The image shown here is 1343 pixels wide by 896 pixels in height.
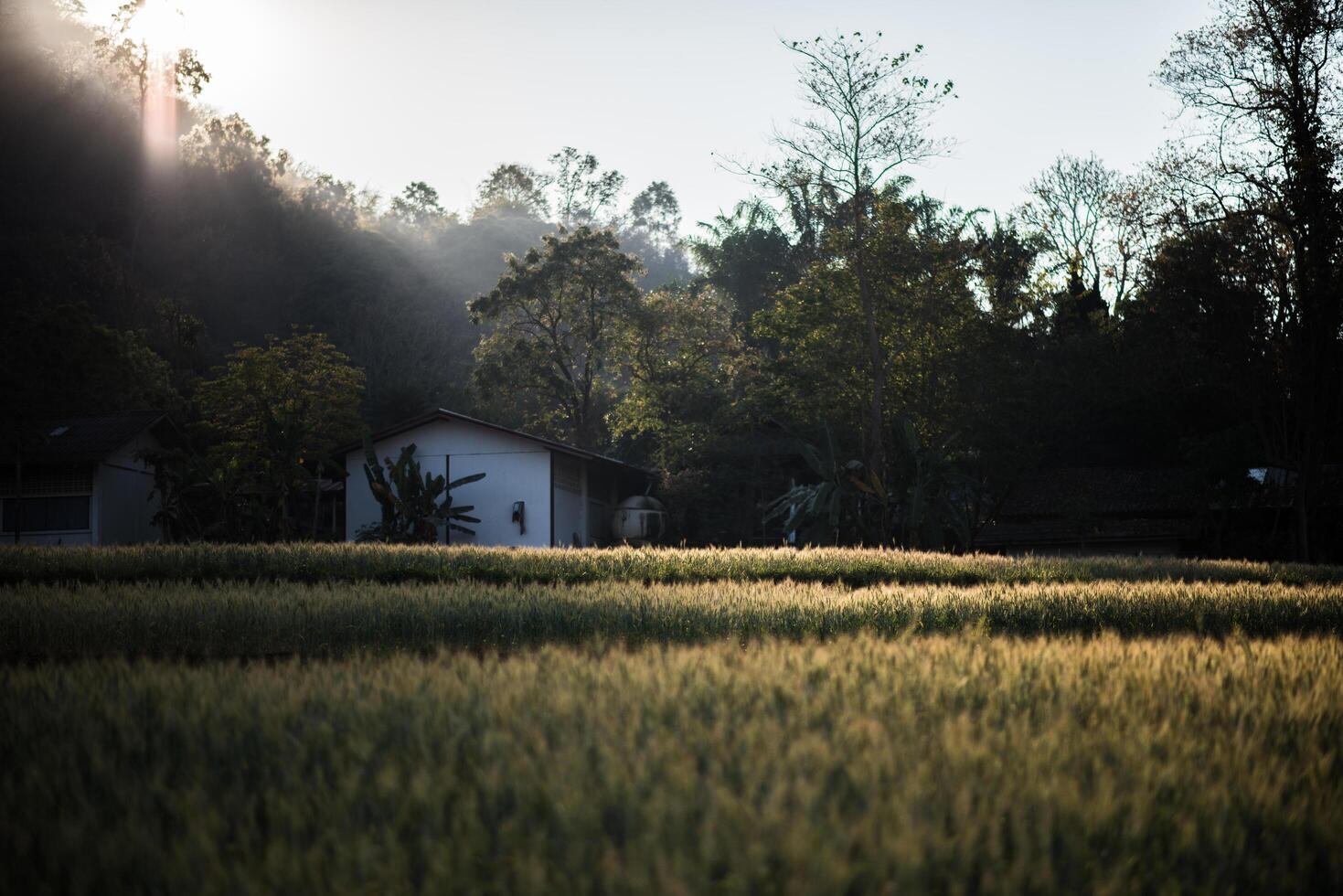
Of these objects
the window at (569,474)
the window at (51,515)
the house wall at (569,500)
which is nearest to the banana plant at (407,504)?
the house wall at (569,500)

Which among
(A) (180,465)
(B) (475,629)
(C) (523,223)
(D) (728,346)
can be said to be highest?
(C) (523,223)

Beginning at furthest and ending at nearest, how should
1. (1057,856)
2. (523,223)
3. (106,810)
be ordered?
(523,223) < (106,810) < (1057,856)

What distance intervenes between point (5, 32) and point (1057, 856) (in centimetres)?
7177

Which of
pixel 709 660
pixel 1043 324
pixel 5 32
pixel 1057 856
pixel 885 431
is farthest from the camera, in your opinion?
pixel 5 32

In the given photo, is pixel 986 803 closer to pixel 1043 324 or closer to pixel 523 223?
pixel 1043 324

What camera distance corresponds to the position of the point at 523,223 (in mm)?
98000

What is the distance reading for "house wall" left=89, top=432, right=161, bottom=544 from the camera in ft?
127

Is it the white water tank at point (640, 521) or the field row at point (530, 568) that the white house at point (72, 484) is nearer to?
the white water tank at point (640, 521)

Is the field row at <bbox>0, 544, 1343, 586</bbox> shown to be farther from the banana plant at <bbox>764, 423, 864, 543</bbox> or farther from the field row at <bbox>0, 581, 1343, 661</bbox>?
the banana plant at <bbox>764, 423, 864, 543</bbox>

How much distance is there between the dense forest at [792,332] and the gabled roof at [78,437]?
107 cm

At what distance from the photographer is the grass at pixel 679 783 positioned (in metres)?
2.89

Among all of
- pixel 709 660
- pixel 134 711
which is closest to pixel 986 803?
pixel 709 660

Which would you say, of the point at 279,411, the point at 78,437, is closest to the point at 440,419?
the point at 279,411

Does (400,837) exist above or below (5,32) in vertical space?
below
